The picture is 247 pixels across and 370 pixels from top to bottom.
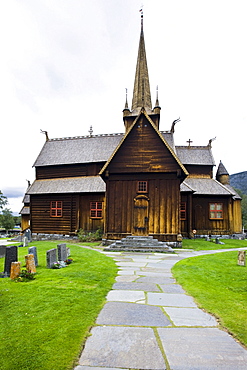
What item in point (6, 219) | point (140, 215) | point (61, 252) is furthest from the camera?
point (6, 219)

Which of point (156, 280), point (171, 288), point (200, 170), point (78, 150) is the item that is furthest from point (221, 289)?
point (78, 150)

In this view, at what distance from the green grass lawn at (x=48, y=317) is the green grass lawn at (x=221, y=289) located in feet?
7.70

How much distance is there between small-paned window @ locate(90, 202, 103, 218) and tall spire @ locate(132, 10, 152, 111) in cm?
1142

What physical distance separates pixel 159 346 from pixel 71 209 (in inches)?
906

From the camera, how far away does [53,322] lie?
4.18 metres

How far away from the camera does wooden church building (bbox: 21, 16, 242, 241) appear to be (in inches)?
698

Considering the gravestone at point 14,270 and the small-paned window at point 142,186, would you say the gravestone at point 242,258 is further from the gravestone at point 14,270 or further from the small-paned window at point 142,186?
the small-paned window at point 142,186

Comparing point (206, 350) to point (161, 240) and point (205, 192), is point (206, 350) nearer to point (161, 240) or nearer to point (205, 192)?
point (161, 240)

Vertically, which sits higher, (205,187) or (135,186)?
(205,187)

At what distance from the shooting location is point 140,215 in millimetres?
17703

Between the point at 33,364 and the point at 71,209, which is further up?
the point at 71,209

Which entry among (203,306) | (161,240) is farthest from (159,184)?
(203,306)

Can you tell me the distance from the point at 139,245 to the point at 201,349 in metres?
13.1

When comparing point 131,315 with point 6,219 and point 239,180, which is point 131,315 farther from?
point 239,180
